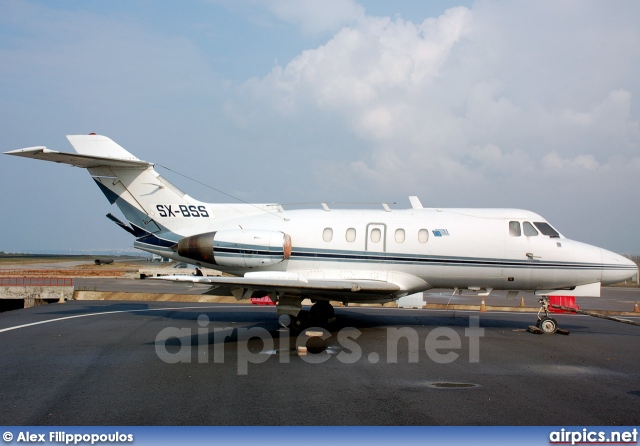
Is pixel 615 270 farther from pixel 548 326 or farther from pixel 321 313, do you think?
pixel 321 313

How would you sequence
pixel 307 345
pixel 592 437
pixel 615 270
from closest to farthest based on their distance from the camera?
pixel 592 437 → pixel 307 345 → pixel 615 270

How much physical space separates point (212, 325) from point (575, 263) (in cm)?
1062

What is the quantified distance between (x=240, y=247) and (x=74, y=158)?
5.70 m

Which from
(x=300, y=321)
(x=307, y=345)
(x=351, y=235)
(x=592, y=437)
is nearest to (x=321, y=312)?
(x=300, y=321)

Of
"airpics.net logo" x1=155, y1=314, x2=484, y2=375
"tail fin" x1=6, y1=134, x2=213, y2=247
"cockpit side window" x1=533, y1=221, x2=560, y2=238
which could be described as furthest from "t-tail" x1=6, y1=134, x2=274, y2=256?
"cockpit side window" x1=533, y1=221, x2=560, y2=238

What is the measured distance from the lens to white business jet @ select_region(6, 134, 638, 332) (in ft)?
49.4

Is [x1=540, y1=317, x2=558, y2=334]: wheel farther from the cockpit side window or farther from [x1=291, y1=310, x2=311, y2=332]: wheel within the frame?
[x1=291, y1=310, x2=311, y2=332]: wheel

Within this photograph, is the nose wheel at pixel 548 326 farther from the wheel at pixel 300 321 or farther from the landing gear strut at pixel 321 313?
the wheel at pixel 300 321

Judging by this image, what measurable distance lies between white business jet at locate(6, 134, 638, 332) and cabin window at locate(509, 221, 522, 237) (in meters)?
0.03

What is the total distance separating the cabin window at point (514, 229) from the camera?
1539 cm

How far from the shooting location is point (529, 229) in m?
15.5

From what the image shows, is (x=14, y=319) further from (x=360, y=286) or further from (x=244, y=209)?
(x=360, y=286)

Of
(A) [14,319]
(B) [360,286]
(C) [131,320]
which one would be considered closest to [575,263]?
(B) [360,286]

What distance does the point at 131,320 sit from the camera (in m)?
17.1
